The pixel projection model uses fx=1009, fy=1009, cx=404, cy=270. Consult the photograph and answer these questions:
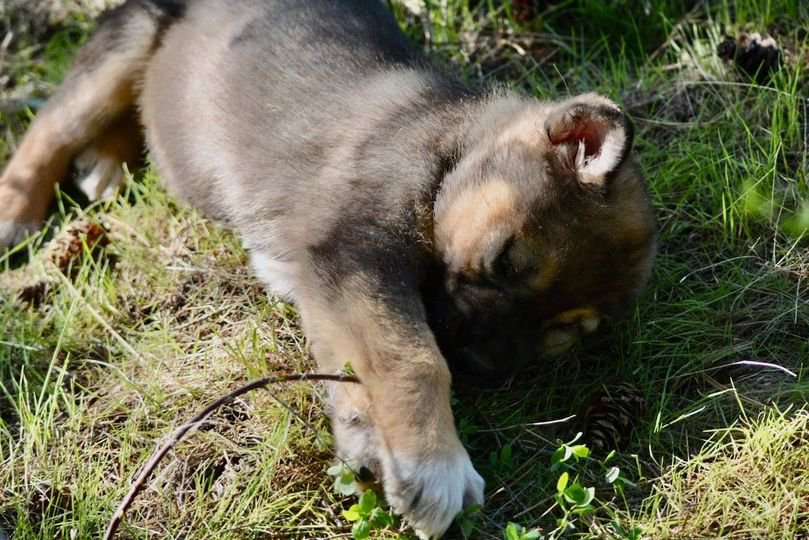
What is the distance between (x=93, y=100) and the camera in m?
5.18

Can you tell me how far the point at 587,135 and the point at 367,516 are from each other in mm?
1620

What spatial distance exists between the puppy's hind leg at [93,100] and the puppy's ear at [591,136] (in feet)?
7.67

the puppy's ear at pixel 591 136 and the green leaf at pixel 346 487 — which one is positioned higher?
the puppy's ear at pixel 591 136

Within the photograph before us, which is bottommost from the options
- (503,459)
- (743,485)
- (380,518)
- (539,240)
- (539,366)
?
(743,485)

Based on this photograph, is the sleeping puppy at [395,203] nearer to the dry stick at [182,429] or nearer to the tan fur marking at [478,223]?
the tan fur marking at [478,223]

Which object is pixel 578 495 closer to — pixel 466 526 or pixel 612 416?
pixel 466 526

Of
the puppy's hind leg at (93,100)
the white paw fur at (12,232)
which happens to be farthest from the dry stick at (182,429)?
the puppy's hind leg at (93,100)

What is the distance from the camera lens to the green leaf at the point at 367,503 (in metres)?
3.14

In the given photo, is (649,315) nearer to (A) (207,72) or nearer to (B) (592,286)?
(B) (592,286)

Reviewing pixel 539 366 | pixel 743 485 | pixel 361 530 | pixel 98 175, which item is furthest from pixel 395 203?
pixel 98 175

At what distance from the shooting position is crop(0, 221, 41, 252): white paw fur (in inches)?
192

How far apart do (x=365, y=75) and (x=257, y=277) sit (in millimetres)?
1007

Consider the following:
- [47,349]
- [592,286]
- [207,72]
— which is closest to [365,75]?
[207,72]

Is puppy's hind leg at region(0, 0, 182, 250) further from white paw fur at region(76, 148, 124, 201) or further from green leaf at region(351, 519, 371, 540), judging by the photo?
green leaf at region(351, 519, 371, 540)
